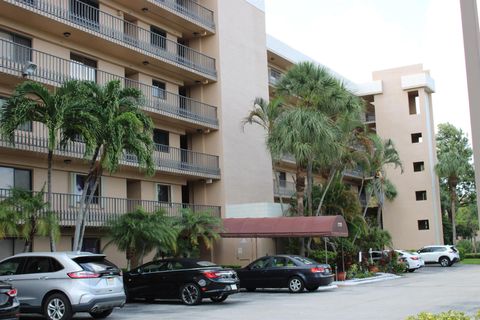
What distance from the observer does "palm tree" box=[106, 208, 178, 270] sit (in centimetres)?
2316

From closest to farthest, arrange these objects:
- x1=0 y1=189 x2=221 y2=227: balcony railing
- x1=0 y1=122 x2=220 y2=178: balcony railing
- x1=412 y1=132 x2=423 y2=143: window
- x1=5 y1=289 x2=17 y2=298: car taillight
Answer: x1=5 y1=289 x2=17 y2=298: car taillight → x1=0 y1=122 x2=220 y2=178: balcony railing → x1=0 y1=189 x2=221 y2=227: balcony railing → x1=412 y1=132 x2=423 y2=143: window

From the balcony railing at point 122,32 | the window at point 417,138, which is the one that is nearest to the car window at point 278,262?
the balcony railing at point 122,32

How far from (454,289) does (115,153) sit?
1368cm

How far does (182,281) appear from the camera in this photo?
19.5 m

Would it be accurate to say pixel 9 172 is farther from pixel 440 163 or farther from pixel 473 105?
pixel 440 163

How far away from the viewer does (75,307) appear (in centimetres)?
1445

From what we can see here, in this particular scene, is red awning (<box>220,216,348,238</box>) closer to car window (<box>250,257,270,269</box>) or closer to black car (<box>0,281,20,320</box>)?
car window (<box>250,257,270,269</box>)

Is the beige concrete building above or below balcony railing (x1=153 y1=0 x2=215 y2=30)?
below

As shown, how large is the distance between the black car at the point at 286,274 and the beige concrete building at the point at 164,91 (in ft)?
23.0

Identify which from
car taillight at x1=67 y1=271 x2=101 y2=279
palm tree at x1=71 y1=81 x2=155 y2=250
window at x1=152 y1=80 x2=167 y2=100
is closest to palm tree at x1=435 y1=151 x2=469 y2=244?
window at x1=152 y1=80 x2=167 y2=100

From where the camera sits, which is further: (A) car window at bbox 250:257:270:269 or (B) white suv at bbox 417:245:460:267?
(B) white suv at bbox 417:245:460:267

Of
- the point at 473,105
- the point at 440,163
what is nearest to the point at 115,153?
the point at 473,105

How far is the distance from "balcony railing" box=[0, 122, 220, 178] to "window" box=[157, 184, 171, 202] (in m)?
1.52

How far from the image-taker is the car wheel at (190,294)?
62.9ft
